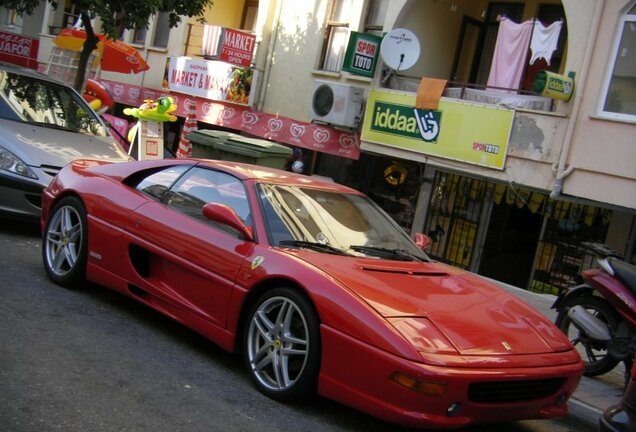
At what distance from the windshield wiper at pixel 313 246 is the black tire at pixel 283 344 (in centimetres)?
40

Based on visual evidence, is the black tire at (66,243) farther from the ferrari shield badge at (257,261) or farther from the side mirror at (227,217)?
the ferrari shield badge at (257,261)

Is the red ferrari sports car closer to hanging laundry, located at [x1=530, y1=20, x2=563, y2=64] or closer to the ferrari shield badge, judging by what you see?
the ferrari shield badge

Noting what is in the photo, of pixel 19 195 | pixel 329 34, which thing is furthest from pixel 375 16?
pixel 19 195

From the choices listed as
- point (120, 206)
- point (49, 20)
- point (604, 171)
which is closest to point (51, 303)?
point (120, 206)

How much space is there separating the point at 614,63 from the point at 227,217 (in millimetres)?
7873

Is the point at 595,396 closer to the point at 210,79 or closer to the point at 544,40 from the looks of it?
the point at 544,40

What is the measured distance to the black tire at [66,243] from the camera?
6.04 meters

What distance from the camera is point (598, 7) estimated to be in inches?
418

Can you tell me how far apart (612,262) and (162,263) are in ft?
11.7

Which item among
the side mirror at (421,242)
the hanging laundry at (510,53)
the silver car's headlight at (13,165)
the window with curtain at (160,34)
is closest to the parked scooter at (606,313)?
the side mirror at (421,242)

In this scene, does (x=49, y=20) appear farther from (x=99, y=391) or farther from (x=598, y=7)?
(x=99, y=391)

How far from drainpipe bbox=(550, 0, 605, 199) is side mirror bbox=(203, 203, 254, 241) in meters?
7.35

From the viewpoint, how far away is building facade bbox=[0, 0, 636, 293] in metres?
10.7

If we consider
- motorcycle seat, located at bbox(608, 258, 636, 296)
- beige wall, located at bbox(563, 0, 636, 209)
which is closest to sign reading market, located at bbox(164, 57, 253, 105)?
beige wall, located at bbox(563, 0, 636, 209)
